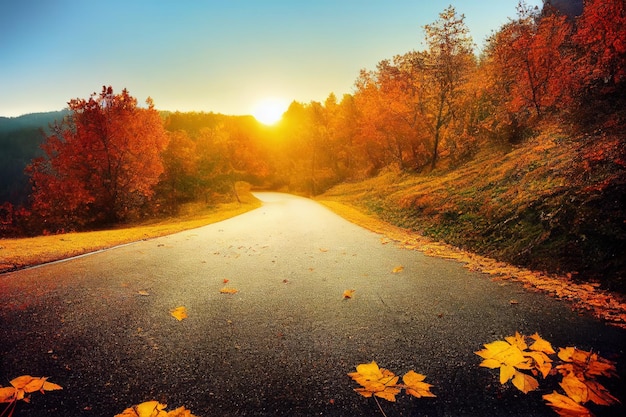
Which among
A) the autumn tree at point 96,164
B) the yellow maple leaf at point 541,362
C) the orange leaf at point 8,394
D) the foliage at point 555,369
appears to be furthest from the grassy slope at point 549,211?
the autumn tree at point 96,164

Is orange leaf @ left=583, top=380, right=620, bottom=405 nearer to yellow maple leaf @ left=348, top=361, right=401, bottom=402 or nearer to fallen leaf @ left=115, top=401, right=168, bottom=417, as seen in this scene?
yellow maple leaf @ left=348, top=361, right=401, bottom=402

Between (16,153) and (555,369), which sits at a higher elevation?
(16,153)

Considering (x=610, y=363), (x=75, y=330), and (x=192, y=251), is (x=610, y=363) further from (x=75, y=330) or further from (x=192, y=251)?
(x=192, y=251)

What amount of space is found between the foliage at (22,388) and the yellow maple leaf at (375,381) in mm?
2710

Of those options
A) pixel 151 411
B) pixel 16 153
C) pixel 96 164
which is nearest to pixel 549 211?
pixel 151 411

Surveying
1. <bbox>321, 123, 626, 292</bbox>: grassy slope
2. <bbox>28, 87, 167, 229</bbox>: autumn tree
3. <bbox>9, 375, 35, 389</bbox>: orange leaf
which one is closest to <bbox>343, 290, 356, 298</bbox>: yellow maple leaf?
<bbox>9, 375, 35, 389</bbox>: orange leaf

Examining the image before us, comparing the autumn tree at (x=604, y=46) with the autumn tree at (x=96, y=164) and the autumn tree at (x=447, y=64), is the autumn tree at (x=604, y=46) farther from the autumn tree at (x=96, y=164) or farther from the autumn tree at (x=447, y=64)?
the autumn tree at (x=96, y=164)

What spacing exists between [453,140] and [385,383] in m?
22.9

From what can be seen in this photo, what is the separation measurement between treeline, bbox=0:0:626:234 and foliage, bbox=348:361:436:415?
1167 cm

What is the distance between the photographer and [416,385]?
8.55 feet

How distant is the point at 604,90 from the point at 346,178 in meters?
26.7

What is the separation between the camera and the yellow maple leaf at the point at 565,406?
226 cm

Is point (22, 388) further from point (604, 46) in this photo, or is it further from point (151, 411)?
point (604, 46)

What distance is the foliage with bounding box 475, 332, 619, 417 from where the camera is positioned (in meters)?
2.37
